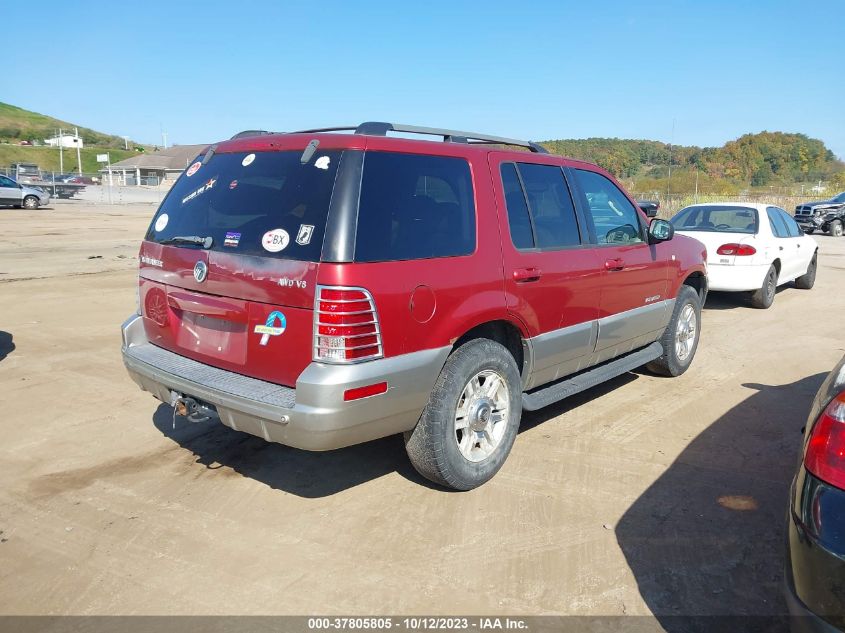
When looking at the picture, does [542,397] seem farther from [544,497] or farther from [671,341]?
[671,341]

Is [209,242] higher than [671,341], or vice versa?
[209,242]

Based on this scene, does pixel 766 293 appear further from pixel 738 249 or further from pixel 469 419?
pixel 469 419

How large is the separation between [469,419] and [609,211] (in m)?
2.34

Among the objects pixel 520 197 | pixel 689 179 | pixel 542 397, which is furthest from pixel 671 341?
pixel 689 179

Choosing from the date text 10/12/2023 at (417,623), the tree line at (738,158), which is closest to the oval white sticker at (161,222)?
the date text 10/12/2023 at (417,623)

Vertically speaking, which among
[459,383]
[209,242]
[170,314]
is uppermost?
[209,242]

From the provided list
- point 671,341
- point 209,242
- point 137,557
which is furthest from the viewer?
point 671,341

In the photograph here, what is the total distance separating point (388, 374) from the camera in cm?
338

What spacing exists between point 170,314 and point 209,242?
0.60 m

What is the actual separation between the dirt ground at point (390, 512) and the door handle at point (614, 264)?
1.20 metres

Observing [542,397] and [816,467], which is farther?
[542,397]

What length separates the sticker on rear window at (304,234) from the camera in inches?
131

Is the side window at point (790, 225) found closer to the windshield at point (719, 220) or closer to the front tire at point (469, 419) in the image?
the windshield at point (719, 220)

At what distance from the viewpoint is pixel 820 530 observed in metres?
2.17
